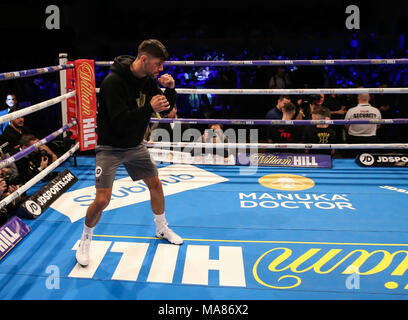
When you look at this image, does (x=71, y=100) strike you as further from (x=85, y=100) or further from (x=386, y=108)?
(x=386, y=108)

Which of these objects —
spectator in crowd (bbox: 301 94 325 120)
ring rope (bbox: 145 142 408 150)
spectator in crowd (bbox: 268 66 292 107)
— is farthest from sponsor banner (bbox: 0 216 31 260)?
spectator in crowd (bbox: 268 66 292 107)

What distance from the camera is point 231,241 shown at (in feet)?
9.52

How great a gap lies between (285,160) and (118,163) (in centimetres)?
255

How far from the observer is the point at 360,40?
9141mm

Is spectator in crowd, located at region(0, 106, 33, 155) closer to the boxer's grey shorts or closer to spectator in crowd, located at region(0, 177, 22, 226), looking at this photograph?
spectator in crowd, located at region(0, 177, 22, 226)

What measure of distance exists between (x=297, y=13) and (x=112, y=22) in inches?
187

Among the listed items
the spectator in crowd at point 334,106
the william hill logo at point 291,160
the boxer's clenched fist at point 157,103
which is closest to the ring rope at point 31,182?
the boxer's clenched fist at point 157,103

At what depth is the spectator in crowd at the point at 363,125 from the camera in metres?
5.04

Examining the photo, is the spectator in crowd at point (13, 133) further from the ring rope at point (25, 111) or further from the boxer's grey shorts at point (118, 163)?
the boxer's grey shorts at point (118, 163)

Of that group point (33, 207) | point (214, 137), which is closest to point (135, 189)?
point (33, 207)

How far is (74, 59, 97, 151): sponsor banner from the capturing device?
13.6 feet

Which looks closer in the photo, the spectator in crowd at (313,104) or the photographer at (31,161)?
the photographer at (31,161)

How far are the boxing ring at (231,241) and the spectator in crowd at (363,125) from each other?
2.60 feet

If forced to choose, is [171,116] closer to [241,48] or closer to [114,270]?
[114,270]
